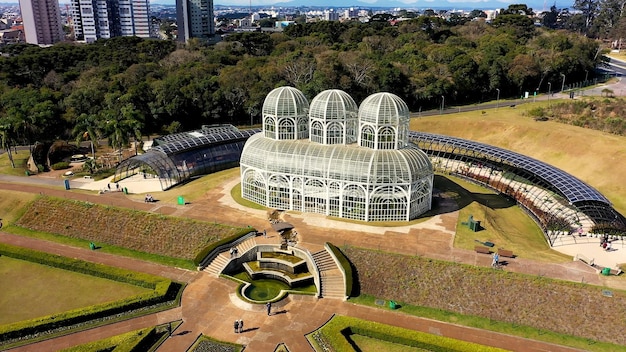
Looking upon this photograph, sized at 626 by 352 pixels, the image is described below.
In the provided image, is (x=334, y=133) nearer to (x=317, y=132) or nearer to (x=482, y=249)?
(x=317, y=132)

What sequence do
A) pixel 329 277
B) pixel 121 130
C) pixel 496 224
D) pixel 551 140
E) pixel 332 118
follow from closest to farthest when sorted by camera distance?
pixel 329 277 → pixel 496 224 → pixel 332 118 → pixel 121 130 → pixel 551 140

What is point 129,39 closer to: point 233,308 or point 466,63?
point 466,63

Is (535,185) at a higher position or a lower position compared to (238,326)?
higher

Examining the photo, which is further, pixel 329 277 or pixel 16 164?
pixel 16 164

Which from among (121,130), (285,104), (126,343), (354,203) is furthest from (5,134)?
(354,203)

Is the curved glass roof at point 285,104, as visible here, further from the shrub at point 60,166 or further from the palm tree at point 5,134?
the palm tree at point 5,134

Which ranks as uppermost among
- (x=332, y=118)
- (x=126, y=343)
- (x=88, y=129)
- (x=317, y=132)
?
(x=332, y=118)

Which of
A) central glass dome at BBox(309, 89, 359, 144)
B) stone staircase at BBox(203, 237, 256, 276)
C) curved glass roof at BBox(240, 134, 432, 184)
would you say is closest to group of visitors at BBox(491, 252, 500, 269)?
curved glass roof at BBox(240, 134, 432, 184)
